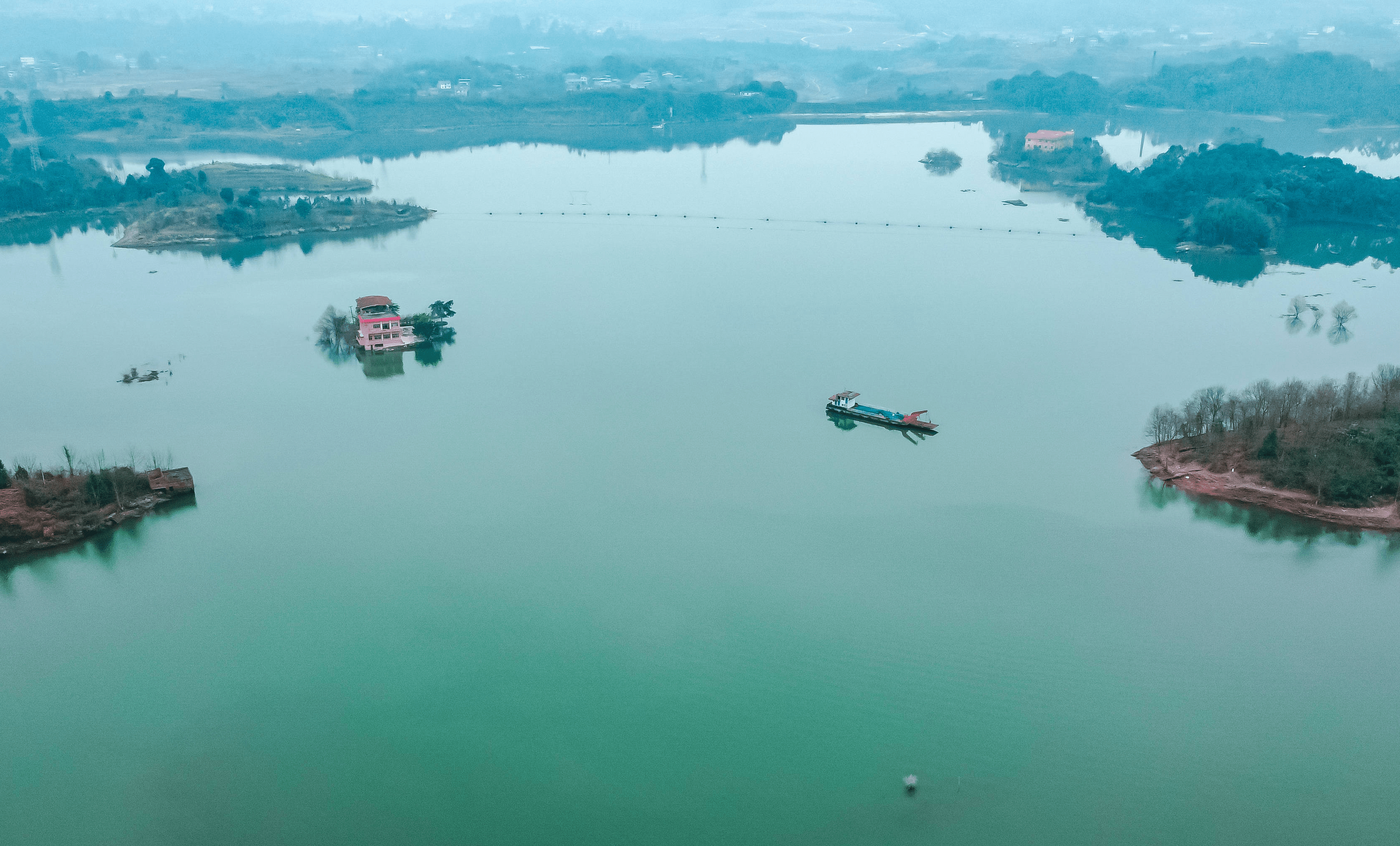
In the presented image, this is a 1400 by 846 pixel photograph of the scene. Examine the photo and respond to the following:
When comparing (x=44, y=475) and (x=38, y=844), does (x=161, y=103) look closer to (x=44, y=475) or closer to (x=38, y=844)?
(x=44, y=475)

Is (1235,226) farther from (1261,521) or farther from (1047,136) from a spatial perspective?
(1261,521)

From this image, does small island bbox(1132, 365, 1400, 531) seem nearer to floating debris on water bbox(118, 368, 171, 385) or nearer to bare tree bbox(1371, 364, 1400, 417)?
bare tree bbox(1371, 364, 1400, 417)

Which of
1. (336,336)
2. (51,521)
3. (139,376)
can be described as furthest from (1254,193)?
(51,521)

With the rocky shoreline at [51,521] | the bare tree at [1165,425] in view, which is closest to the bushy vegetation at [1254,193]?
the bare tree at [1165,425]

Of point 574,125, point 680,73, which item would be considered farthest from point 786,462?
point 680,73

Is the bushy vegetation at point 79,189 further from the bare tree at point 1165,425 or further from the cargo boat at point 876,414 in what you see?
the bare tree at point 1165,425

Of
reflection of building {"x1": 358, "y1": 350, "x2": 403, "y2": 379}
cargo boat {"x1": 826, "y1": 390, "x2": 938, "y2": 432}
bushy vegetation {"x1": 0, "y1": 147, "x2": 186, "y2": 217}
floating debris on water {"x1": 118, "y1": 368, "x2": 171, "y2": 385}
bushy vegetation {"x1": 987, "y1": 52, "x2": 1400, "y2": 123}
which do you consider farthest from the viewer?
bushy vegetation {"x1": 987, "y1": 52, "x2": 1400, "y2": 123}

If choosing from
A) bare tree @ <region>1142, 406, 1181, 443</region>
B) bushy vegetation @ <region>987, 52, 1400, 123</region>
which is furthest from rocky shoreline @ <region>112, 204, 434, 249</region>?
bushy vegetation @ <region>987, 52, 1400, 123</region>
